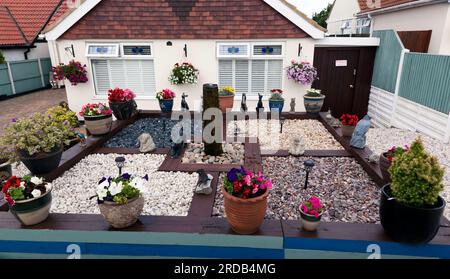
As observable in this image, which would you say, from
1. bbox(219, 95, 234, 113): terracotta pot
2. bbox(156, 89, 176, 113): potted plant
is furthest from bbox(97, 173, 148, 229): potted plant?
bbox(219, 95, 234, 113): terracotta pot

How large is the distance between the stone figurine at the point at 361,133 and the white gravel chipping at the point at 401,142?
4.70 ft

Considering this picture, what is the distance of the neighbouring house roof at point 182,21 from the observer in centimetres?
902

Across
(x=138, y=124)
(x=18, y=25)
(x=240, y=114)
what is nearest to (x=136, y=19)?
(x=138, y=124)

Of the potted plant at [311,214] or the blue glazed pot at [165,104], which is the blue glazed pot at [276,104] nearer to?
the blue glazed pot at [165,104]

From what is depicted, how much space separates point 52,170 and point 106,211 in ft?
7.35

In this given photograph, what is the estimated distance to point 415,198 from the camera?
2.72m

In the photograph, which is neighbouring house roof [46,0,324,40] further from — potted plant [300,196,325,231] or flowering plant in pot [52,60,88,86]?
potted plant [300,196,325,231]

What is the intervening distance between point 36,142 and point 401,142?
7.86 metres

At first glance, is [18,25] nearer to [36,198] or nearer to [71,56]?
[71,56]

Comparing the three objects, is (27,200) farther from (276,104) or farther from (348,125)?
(276,104)

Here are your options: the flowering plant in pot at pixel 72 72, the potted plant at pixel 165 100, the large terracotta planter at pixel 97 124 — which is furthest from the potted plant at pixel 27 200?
the flowering plant in pot at pixel 72 72

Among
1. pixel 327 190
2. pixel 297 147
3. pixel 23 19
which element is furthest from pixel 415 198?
pixel 23 19

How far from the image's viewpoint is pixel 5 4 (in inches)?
655

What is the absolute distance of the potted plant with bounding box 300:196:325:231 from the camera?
3.05 m
